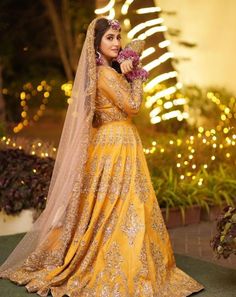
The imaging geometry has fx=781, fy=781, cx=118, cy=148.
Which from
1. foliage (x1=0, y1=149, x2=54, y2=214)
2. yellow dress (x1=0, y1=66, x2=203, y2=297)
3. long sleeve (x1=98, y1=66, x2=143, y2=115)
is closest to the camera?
yellow dress (x1=0, y1=66, x2=203, y2=297)

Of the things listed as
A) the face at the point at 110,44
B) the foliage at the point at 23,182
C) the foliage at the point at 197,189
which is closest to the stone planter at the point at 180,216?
the foliage at the point at 197,189

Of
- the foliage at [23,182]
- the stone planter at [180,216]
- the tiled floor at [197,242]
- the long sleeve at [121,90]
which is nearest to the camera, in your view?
the long sleeve at [121,90]

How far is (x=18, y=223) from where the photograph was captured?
6.45m

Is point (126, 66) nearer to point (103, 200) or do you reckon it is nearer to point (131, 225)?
point (103, 200)

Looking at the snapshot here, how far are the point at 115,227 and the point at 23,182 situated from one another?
196 centimetres

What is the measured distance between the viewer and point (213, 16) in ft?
28.8

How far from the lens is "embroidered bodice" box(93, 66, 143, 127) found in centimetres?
483

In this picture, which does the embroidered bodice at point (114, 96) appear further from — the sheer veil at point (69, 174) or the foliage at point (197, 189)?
the foliage at point (197, 189)

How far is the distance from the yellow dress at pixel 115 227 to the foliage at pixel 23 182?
145 centimetres

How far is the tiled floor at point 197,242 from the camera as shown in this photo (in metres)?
5.80

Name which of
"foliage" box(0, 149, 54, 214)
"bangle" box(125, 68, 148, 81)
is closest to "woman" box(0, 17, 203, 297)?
"bangle" box(125, 68, 148, 81)

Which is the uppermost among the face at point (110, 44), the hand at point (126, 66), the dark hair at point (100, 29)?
the dark hair at point (100, 29)

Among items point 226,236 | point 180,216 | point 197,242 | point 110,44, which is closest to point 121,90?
point 110,44

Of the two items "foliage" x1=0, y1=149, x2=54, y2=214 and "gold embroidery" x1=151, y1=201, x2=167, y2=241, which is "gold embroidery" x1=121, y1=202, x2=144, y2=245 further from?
"foliage" x1=0, y1=149, x2=54, y2=214
